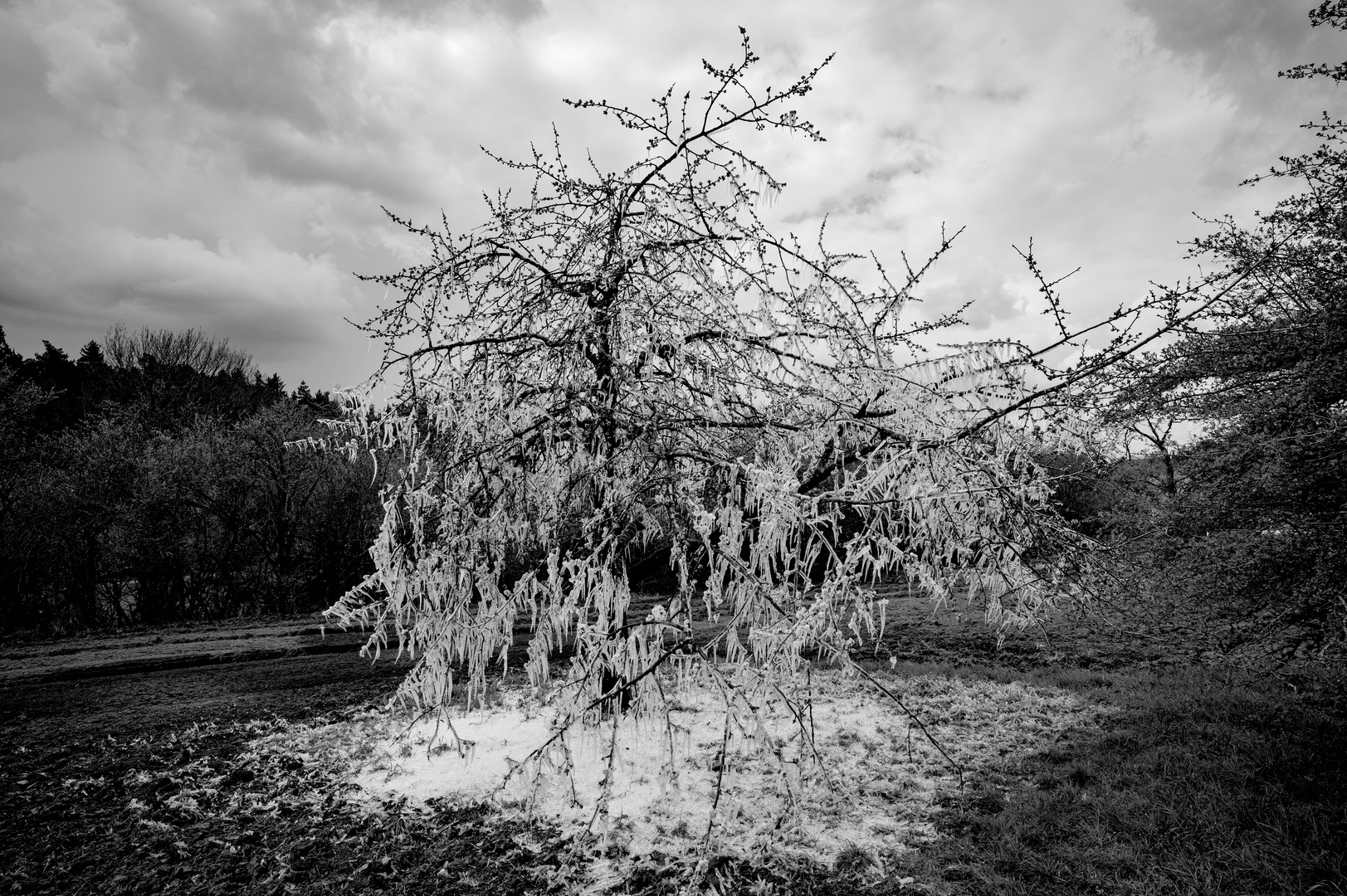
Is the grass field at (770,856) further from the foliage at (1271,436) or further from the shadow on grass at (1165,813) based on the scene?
the foliage at (1271,436)

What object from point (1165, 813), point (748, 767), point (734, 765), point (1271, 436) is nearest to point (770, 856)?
point (734, 765)

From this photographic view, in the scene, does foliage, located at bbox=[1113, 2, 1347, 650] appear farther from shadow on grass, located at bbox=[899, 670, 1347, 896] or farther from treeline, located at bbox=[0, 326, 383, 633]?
treeline, located at bbox=[0, 326, 383, 633]

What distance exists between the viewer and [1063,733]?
555cm

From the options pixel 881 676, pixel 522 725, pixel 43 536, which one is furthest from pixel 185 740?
pixel 43 536

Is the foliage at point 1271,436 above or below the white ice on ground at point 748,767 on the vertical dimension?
above

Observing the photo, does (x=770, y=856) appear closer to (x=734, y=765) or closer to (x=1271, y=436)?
(x=734, y=765)

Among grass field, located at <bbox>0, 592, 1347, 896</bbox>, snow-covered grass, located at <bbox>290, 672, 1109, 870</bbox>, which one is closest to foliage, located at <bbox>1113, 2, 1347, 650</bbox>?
grass field, located at <bbox>0, 592, 1347, 896</bbox>

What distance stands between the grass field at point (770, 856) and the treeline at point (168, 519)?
900cm

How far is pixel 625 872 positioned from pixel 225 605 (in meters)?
16.6

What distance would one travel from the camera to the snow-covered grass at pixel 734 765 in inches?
154

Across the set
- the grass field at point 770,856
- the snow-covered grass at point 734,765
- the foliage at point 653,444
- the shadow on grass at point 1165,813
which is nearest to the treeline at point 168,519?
the grass field at point 770,856

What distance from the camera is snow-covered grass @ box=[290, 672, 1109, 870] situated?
154 inches

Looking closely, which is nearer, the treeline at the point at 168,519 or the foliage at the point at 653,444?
the foliage at the point at 653,444

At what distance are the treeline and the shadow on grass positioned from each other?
44.0 ft
